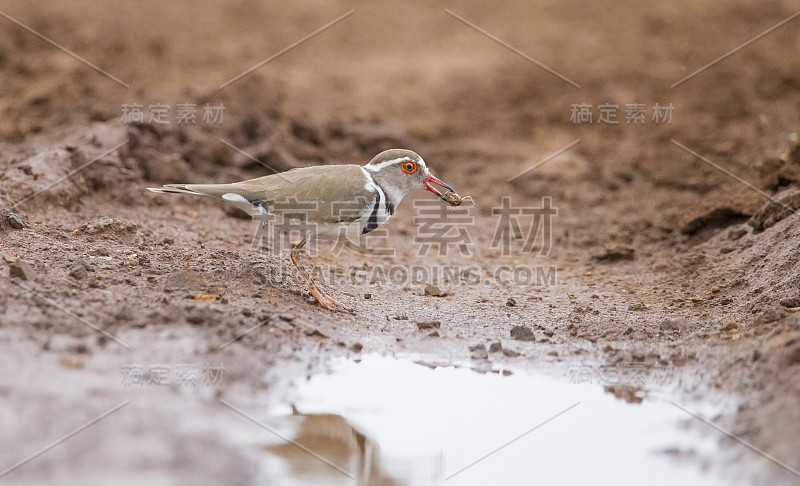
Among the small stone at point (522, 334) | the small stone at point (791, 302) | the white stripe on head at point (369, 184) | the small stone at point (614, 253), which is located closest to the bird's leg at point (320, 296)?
the white stripe on head at point (369, 184)

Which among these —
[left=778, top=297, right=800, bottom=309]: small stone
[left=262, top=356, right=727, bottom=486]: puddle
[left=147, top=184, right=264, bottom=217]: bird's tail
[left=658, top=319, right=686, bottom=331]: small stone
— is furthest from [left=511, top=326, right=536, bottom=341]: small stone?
[left=147, top=184, right=264, bottom=217]: bird's tail

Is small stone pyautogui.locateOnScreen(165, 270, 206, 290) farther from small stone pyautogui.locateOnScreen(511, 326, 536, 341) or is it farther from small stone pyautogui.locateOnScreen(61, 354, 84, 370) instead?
small stone pyautogui.locateOnScreen(511, 326, 536, 341)

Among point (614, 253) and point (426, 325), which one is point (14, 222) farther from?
point (614, 253)

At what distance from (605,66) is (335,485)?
10525 mm

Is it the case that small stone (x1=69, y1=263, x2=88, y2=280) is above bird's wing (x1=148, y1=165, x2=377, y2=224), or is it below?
below

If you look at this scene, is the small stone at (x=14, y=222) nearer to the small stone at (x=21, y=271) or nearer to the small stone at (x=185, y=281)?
the small stone at (x=21, y=271)

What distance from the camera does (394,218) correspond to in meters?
9.12

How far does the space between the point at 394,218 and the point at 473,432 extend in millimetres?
4842

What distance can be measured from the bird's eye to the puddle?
6.08 feet

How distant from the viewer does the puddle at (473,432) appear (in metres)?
4.05

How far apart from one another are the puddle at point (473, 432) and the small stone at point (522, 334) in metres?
0.57

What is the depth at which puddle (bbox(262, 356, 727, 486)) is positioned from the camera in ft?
13.3

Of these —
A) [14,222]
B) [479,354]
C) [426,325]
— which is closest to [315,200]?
[426,325]

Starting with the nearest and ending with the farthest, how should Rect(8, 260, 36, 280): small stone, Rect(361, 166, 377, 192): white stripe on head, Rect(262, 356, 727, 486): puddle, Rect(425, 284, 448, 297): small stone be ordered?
Rect(262, 356, 727, 486): puddle, Rect(8, 260, 36, 280): small stone, Rect(361, 166, 377, 192): white stripe on head, Rect(425, 284, 448, 297): small stone
